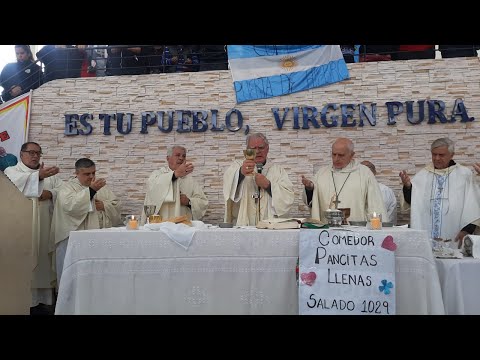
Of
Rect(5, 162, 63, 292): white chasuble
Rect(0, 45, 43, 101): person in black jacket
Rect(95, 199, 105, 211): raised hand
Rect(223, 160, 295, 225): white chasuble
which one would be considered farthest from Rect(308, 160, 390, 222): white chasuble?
Rect(0, 45, 43, 101): person in black jacket

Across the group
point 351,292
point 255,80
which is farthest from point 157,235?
point 255,80

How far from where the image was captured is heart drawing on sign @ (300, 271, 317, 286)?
3910mm

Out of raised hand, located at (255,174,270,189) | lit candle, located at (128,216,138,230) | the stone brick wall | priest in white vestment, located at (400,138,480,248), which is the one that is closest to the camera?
lit candle, located at (128,216,138,230)

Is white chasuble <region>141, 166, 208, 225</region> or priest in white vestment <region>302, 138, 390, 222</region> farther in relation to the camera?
white chasuble <region>141, 166, 208, 225</region>

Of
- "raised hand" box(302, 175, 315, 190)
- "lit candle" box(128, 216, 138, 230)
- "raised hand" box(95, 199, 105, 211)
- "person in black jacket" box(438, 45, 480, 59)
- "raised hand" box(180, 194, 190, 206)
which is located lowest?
"lit candle" box(128, 216, 138, 230)

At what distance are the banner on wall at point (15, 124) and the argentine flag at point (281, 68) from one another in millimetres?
3581

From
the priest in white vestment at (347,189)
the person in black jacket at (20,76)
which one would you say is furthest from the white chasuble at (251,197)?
the person in black jacket at (20,76)

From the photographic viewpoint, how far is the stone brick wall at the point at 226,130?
7566 millimetres

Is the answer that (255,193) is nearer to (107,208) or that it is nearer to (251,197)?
(251,197)

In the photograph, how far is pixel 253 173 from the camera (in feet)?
17.8

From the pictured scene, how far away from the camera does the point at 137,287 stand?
407 centimetres

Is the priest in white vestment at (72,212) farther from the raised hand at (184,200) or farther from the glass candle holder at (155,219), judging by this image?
the glass candle holder at (155,219)

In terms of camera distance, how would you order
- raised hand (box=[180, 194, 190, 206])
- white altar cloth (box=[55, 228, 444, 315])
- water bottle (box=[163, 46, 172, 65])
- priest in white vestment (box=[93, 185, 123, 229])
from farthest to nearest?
water bottle (box=[163, 46, 172, 65])
priest in white vestment (box=[93, 185, 123, 229])
raised hand (box=[180, 194, 190, 206])
white altar cloth (box=[55, 228, 444, 315])

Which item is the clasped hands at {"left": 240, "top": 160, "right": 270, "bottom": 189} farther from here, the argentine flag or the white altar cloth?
the argentine flag
